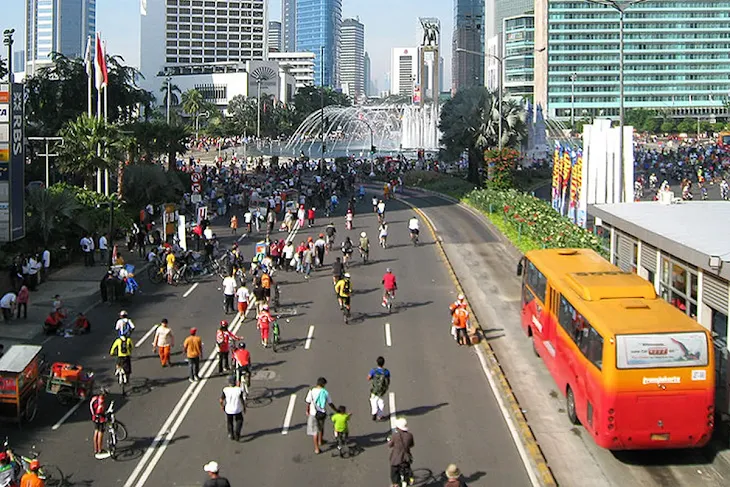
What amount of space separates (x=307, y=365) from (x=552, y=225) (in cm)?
1865

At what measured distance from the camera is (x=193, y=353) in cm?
1959

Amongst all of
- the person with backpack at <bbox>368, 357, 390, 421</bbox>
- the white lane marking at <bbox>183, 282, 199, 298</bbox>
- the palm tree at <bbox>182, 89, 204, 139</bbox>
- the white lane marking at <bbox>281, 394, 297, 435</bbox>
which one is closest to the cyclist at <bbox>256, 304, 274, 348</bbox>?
the white lane marking at <bbox>281, 394, 297, 435</bbox>

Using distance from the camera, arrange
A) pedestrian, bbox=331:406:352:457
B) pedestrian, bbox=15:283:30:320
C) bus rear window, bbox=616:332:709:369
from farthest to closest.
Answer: pedestrian, bbox=15:283:30:320
pedestrian, bbox=331:406:352:457
bus rear window, bbox=616:332:709:369

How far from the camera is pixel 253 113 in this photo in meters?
142

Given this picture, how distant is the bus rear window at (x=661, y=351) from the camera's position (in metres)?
14.4

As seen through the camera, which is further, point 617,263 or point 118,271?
point 118,271

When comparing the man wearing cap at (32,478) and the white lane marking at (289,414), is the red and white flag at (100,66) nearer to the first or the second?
the white lane marking at (289,414)

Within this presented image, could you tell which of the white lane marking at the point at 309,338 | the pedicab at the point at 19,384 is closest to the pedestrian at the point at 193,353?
the pedicab at the point at 19,384

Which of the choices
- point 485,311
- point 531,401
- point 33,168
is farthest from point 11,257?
point 33,168

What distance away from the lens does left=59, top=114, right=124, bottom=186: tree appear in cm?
4291

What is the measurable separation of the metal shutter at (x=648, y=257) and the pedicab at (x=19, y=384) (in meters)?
14.8

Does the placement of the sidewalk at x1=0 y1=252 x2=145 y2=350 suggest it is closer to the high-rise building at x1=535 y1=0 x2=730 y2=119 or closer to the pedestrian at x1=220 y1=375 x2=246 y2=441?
the pedestrian at x1=220 y1=375 x2=246 y2=441

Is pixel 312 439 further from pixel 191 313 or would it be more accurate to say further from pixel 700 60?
pixel 700 60

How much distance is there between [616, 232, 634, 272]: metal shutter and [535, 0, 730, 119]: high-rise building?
516 feet
